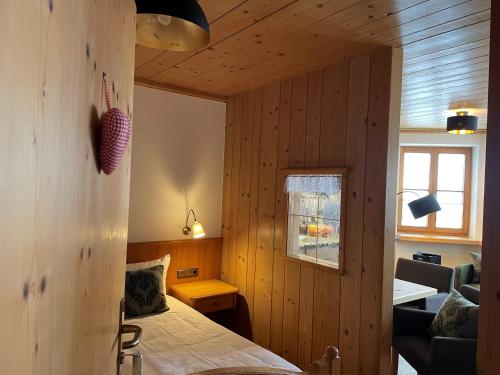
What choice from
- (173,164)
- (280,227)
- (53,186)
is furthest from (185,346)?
(53,186)

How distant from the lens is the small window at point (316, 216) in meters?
2.50

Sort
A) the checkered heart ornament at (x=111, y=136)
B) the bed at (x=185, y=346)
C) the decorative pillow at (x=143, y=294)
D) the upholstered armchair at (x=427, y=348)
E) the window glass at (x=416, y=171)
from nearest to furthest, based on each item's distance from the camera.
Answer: the checkered heart ornament at (x=111, y=136), the bed at (x=185, y=346), the upholstered armchair at (x=427, y=348), the decorative pillow at (x=143, y=294), the window glass at (x=416, y=171)

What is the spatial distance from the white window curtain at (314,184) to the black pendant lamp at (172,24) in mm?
1409

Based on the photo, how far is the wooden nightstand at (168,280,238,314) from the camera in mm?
3047

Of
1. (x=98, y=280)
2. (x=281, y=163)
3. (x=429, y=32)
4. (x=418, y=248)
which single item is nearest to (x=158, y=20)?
(x=98, y=280)

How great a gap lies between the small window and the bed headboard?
981 millimetres

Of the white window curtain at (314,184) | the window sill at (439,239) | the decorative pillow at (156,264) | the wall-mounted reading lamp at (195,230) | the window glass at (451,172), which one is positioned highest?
the window glass at (451,172)

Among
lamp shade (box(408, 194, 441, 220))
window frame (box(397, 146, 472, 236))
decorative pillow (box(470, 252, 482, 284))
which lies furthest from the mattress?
window frame (box(397, 146, 472, 236))

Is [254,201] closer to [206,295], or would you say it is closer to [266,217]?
[266,217]

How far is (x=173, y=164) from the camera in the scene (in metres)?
3.34

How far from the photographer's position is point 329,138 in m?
2.57

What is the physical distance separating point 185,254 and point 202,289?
0.37 m

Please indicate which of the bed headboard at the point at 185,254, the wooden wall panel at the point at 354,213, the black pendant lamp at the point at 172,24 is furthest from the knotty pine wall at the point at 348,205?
the black pendant lamp at the point at 172,24

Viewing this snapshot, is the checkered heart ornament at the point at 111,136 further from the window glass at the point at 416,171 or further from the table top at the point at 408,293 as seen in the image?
the window glass at the point at 416,171
